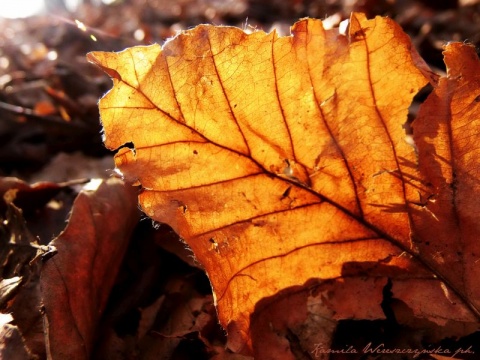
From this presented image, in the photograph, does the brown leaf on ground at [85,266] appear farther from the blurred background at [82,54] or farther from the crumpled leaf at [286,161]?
the blurred background at [82,54]

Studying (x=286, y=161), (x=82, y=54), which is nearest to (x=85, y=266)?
(x=286, y=161)

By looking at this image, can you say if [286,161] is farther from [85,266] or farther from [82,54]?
[82,54]

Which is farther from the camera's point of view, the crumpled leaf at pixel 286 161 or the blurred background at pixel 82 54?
the blurred background at pixel 82 54

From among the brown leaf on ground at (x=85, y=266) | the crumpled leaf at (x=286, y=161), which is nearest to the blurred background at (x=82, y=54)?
the crumpled leaf at (x=286, y=161)

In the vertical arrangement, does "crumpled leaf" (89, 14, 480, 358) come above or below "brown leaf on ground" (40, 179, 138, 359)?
above

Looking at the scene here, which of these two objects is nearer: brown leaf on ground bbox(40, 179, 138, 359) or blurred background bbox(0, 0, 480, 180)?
brown leaf on ground bbox(40, 179, 138, 359)

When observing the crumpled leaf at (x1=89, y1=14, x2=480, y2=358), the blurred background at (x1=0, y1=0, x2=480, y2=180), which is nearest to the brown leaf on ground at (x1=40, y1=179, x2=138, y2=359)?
the crumpled leaf at (x1=89, y1=14, x2=480, y2=358)

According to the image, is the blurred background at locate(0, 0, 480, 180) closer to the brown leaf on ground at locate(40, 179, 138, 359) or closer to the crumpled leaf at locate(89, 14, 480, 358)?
the crumpled leaf at locate(89, 14, 480, 358)
